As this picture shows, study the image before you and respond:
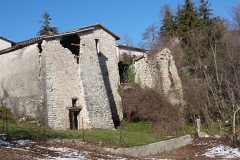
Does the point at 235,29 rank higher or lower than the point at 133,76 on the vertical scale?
higher

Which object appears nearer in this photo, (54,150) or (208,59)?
(54,150)

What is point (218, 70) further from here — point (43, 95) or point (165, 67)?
point (43, 95)

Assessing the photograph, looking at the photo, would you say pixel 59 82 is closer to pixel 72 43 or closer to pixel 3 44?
pixel 72 43

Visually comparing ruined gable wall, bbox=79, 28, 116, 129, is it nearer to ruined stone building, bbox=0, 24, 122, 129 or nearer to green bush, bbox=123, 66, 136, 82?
ruined stone building, bbox=0, 24, 122, 129

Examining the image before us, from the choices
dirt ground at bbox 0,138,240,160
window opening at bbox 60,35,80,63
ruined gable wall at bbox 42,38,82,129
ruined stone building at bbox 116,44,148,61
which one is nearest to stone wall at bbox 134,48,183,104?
window opening at bbox 60,35,80,63

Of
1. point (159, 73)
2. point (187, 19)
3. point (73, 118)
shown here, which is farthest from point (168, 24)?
point (73, 118)

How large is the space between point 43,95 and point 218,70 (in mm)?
15335

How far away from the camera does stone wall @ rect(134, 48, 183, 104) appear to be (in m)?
30.2

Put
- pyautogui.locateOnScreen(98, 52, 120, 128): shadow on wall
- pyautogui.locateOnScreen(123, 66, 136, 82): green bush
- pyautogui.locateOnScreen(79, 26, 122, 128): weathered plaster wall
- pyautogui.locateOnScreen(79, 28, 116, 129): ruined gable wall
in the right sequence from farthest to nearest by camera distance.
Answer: pyautogui.locateOnScreen(123, 66, 136, 82): green bush < pyautogui.locateOnScreen(98, 52, 120, 128): shadow on wall < pyautogui.locateOnScreen(79, 26, 122, 128): weathered plaster wall < pyautogui.locateOnScreen(79, 28, 116, 129): ruined gable wall

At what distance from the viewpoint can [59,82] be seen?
948 inches

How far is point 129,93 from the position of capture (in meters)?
28.9

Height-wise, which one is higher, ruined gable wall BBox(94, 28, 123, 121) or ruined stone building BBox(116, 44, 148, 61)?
ruined stone building BBox(116, 44, 148, 61)

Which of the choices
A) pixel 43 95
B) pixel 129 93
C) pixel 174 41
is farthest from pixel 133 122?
pixel 174 41

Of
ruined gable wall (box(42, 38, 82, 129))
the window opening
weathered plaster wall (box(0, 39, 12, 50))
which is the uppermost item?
weathered plaster wall (box(0, 39, 12, 50))
